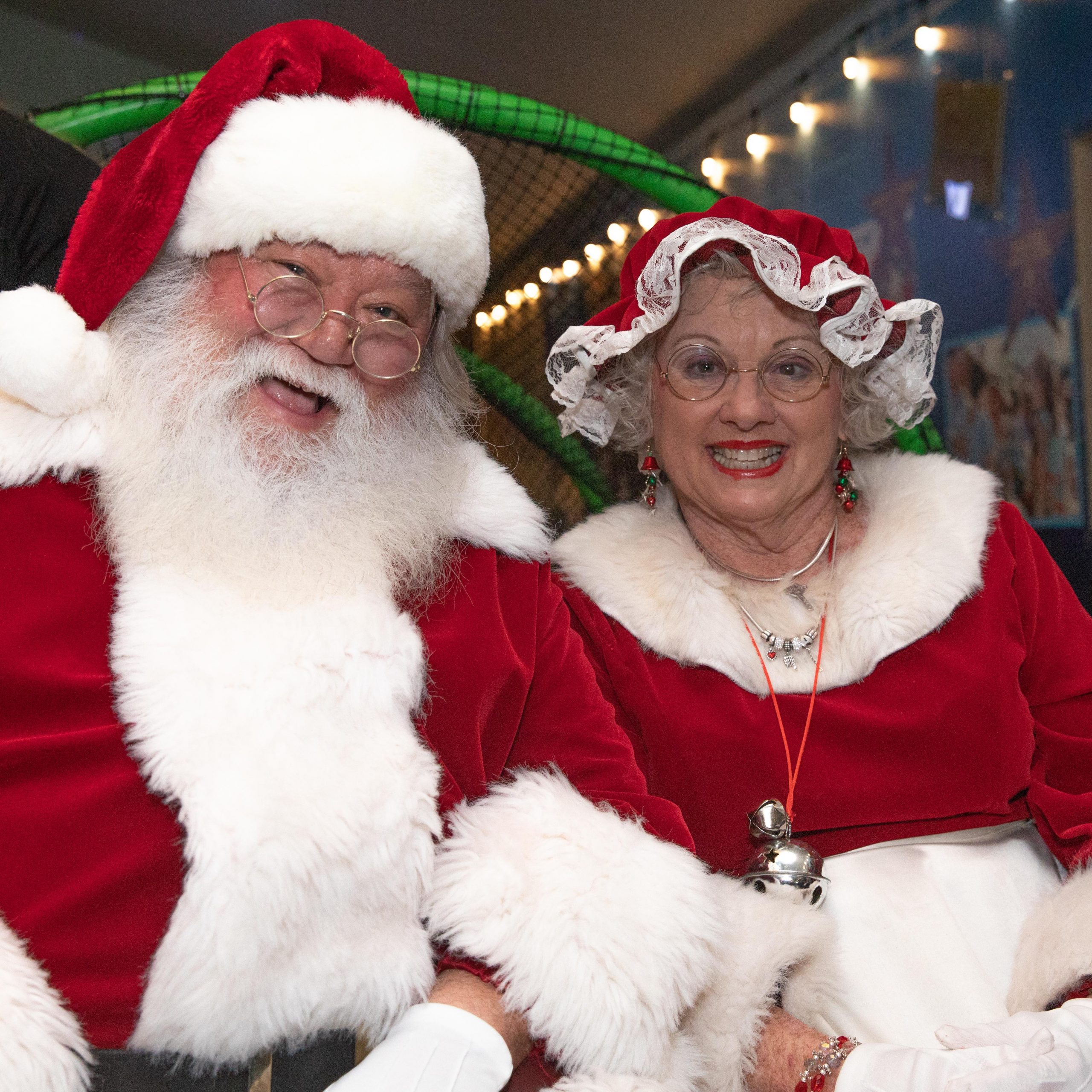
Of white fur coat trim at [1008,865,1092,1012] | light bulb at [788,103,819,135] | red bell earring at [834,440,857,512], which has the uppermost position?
light bulb at [788,103,819,135]

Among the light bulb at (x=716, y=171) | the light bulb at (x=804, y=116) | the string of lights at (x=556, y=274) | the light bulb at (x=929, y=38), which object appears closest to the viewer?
the string of lights at (x=556, y=274)

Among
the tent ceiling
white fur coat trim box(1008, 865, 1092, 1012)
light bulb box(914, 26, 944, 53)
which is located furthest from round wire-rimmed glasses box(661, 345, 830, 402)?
the tent ceiling

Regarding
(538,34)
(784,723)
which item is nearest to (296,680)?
(784,723)

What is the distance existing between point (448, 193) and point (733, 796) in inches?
45.9

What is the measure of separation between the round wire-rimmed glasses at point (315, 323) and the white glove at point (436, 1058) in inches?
38.2

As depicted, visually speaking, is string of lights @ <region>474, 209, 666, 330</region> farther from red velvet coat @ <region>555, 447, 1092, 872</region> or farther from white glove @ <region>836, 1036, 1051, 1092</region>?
white glove @ <region>836, 1036, 1051, 1092</region>

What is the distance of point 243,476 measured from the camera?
5.41 feet

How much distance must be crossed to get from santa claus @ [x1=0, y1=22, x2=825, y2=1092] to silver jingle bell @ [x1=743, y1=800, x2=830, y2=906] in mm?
56

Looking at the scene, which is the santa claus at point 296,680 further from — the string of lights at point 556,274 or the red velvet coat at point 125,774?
the string of lights at point 556,274

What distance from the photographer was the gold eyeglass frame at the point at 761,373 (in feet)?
6.60

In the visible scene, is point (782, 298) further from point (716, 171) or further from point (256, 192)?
point (716, 171)

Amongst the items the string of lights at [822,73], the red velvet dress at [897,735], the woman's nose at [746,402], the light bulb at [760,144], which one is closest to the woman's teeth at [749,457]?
the woman's nose at [746,402]

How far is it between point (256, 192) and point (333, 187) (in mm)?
120

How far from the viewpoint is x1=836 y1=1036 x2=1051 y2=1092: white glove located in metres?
1.49
